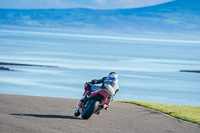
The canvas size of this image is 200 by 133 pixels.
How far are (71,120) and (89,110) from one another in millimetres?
574

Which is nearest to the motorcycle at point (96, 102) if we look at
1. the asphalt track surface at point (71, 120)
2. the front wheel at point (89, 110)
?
the front wheel at point (89, 110)

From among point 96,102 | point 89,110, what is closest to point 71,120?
point 89,110

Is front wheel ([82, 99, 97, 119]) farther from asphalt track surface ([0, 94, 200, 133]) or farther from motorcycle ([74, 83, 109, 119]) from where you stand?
asphalt track surface ([0, 94, 200, 133])

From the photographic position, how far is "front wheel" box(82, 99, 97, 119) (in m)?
11.0

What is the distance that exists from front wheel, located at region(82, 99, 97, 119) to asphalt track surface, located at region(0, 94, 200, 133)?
0.52 feet

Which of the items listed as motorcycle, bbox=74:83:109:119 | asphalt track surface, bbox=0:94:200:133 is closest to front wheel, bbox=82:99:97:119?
motorcycle, bbox=74:83:109:119

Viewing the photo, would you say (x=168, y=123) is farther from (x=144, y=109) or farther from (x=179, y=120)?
(x=144, y=109)

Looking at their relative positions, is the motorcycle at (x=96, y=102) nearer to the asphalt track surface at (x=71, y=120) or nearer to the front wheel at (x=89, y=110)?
the front wheel at (x=89, y=110)

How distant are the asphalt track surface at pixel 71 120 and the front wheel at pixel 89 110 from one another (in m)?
0.16

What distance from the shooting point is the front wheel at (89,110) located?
36.2ft

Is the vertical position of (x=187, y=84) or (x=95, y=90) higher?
(x=187, y=84)

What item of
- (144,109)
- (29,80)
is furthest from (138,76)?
(144,109)

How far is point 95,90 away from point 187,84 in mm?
53481

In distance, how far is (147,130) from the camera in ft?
34.5
